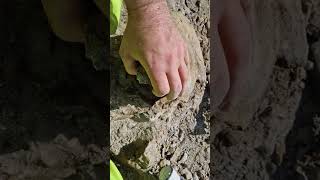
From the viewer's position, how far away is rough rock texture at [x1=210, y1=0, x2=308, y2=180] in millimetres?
1550

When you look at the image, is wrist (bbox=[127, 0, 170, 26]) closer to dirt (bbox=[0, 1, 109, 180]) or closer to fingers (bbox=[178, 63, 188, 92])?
fingers (bbox=[178, 63, 188, 92])

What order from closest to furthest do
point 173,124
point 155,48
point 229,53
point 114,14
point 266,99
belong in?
point 155,48 → point 114,14 → point 173,124 → point 229,53 → point 266,99

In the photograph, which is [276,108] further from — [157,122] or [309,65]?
[157,122]

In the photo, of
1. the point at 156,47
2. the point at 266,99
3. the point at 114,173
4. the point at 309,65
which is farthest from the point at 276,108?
the point at 156,47

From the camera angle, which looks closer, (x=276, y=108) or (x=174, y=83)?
(x=174, y=83)

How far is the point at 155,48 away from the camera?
3.51 feet

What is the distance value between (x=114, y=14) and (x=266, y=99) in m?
0.58

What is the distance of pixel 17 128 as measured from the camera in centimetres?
140

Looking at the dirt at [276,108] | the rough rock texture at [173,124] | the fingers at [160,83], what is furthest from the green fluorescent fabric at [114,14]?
the dirt at [276,108]

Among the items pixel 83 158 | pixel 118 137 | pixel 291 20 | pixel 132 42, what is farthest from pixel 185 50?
pixel 291 20

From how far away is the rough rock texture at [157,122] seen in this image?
1223 millimetres

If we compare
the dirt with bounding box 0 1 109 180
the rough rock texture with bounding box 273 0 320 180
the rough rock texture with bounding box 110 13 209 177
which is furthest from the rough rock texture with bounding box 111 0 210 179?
the rough rock texture with bounding box 273 0 320 180

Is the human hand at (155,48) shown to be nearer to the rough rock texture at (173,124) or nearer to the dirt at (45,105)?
the rough rock texture at (173,124)

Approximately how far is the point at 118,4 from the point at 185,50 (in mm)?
155
